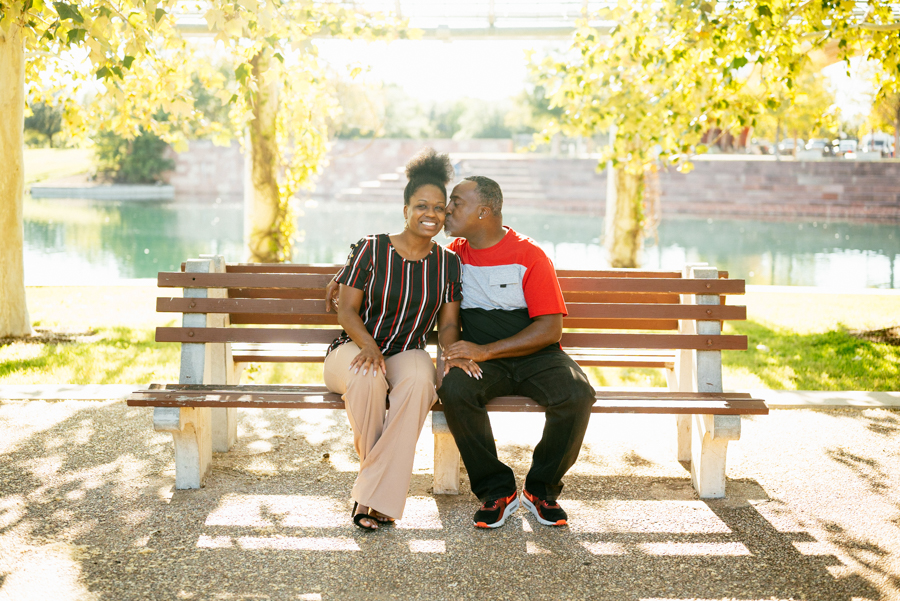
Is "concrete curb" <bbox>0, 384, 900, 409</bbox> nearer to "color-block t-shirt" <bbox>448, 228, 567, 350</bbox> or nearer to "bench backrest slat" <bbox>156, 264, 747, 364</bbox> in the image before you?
"bench backrest slat" <bbox>156, 264, 747, 364</bbox>

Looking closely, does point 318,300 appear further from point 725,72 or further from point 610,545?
point 725,72

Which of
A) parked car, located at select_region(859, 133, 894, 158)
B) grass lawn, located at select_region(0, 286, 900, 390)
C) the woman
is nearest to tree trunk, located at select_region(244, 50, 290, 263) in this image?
grass lawn, located at select_region(0, 286, 900, 390)

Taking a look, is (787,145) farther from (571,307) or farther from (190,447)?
(190,447)

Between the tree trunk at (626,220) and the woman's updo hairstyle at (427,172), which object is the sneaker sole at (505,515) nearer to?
the woman's updo hairstyle at (427,172)

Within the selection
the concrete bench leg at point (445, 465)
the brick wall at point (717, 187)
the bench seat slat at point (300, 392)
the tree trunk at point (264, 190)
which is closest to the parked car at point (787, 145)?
the brick wall at point (717, 187)

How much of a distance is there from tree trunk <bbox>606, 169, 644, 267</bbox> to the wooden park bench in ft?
23.6

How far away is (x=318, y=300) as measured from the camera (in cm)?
396

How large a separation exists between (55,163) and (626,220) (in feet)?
145

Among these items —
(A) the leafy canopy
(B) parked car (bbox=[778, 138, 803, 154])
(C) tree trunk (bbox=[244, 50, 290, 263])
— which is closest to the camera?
(A) the leafy canopy

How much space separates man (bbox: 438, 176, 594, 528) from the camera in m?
3.44

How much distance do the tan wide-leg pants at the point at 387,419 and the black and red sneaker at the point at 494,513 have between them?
0.33 meters

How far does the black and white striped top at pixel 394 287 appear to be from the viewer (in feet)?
11.9

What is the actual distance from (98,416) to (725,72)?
5.12 m

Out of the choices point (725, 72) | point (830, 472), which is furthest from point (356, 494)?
point (725, 72)
